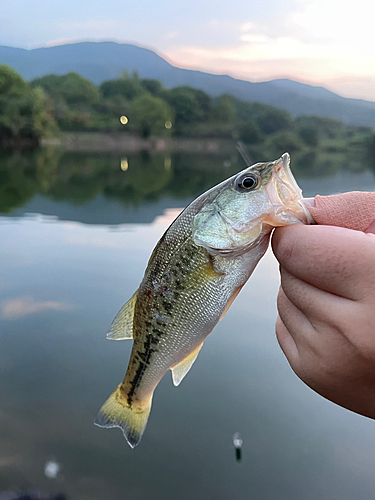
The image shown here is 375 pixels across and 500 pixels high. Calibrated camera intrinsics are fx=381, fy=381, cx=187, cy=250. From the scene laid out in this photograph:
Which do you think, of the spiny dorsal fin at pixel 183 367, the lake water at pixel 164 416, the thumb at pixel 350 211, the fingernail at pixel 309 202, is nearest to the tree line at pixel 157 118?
the lake water at pixel 164 416

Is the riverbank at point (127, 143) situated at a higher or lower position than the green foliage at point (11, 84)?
lower

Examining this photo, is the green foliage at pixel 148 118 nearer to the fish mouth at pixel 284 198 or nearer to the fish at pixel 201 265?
the fish at pixel 201 265

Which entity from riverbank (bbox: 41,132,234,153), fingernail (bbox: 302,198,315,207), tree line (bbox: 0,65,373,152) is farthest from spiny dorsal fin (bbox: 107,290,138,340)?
riverbank (bbox: 41,132,234,153)

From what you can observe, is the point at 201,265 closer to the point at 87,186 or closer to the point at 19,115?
the point at 87,186

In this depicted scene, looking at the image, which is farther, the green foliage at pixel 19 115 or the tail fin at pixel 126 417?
the green foliage at pixel 19 115

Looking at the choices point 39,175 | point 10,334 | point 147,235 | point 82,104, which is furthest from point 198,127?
point 10,334

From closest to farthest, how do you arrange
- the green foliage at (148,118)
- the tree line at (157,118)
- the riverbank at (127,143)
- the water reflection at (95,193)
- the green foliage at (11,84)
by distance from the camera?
1. the water reflection at (95,193)
2. the tree line at (157,118)
3. the green foliage at (11,84)
4. the riverbank at (127,143)
5. the green foliage at (148,118)

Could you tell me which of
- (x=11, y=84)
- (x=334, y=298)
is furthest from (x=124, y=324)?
(x=11, y=84)
